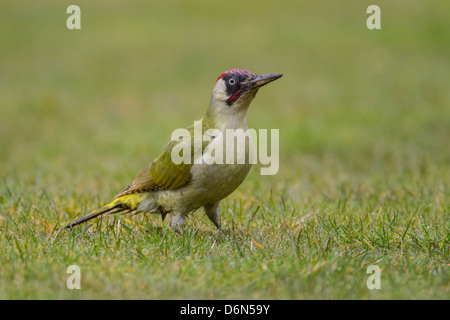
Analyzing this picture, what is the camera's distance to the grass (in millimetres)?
3898

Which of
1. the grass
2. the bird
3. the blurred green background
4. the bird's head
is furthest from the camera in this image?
the blurred green background

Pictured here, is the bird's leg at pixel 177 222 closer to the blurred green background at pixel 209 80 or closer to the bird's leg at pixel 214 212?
the bird's leg at pixel 214 212

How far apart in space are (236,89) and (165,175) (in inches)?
32.8

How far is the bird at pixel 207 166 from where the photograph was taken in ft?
15.3

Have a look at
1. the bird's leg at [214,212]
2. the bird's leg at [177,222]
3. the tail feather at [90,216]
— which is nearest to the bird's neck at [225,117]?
the bird's leg at [214,212]

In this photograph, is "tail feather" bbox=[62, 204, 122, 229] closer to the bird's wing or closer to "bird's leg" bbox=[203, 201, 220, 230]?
the bird's wing

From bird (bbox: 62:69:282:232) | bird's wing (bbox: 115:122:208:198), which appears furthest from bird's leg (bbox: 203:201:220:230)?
bird's wing (bbox: 115:122:208:198)

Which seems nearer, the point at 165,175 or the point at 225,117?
the point at 225,117

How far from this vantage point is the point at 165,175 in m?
4.92

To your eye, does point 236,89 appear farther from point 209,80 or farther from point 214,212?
point 209,80

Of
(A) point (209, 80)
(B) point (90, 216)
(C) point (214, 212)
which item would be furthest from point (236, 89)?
(A) point (209, 80)

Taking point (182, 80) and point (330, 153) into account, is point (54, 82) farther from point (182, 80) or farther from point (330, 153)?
point (330, 153)

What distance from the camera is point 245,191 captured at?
6516 mm

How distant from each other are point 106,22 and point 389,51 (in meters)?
7.84
